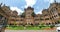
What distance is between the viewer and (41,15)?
1277 centimetres

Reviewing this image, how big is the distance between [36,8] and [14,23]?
1563mm

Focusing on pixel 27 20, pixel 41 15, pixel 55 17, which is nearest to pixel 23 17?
pixel 27 20

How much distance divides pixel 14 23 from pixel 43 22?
171 centimetres

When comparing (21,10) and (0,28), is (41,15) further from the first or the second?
(0,28)

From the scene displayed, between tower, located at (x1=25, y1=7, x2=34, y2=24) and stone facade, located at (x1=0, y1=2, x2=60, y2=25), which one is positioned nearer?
stone facade, located at (x1=0, y1=2, x2=60, y2=25)

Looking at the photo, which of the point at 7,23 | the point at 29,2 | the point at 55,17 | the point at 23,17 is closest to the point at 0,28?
the point at 7,23

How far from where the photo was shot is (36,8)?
41.7 feet

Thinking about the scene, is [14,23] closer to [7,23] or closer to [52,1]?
[7,23]

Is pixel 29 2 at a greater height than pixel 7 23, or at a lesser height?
greater

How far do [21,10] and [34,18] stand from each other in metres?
0.90

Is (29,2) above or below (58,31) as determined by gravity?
above

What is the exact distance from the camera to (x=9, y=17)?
41.7ft

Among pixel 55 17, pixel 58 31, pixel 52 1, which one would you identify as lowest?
pixel 58 31

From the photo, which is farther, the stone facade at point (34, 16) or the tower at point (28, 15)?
the tower at point (28, 15)
